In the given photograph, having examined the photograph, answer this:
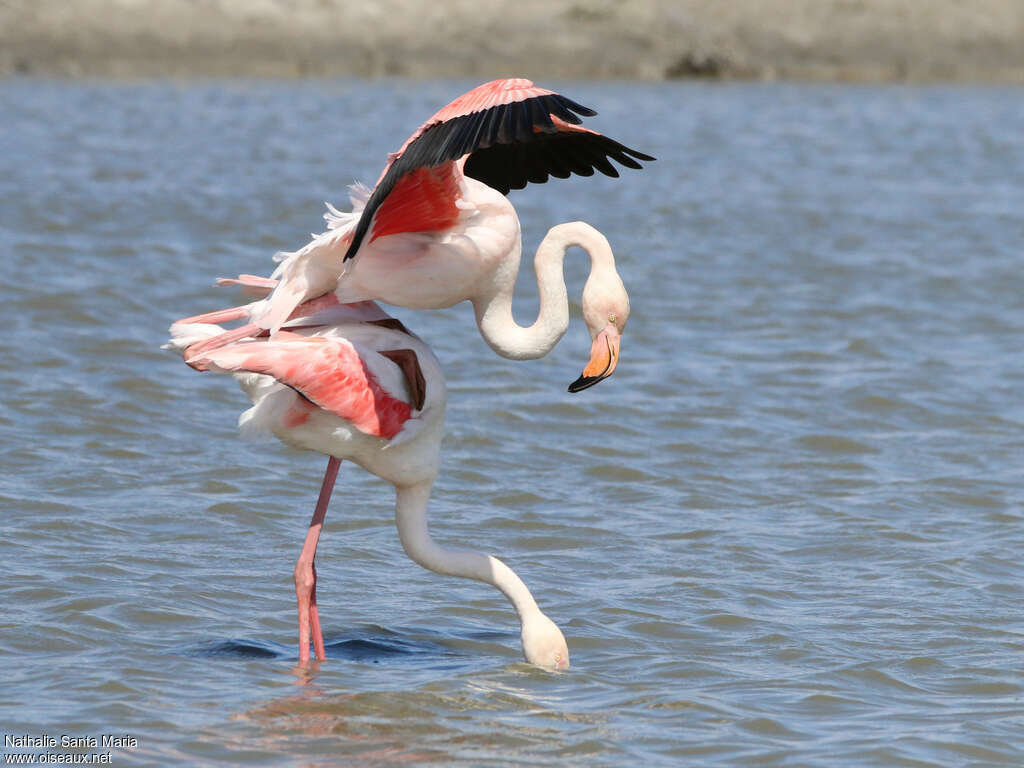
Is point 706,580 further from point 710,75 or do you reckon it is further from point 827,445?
point 710,75

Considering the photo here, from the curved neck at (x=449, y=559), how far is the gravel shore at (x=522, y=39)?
26.3m

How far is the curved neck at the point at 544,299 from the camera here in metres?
5.60

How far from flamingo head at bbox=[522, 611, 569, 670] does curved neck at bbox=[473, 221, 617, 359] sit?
3.24 feet

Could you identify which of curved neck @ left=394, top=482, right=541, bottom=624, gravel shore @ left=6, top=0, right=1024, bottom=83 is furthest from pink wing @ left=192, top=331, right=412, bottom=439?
gravel shore @ left=6, top=0, right=1024, bottom=83

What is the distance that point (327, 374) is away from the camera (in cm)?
560

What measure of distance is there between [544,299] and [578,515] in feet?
8.35

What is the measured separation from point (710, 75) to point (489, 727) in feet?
97.2

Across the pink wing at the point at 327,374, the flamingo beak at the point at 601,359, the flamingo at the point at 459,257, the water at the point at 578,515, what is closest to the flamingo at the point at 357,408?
the pink wing at the point at 327,374

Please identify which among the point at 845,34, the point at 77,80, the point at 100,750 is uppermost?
the point at 845,34

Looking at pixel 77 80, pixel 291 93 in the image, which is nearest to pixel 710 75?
pixel 291 93

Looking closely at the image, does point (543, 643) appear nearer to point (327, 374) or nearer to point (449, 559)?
→ point (449, 559)

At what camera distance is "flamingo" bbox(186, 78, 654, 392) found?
213 inches

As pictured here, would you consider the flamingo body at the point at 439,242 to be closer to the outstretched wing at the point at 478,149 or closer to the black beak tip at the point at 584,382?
the outstretched wing at the point at 478,149

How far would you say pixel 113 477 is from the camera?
811cm
